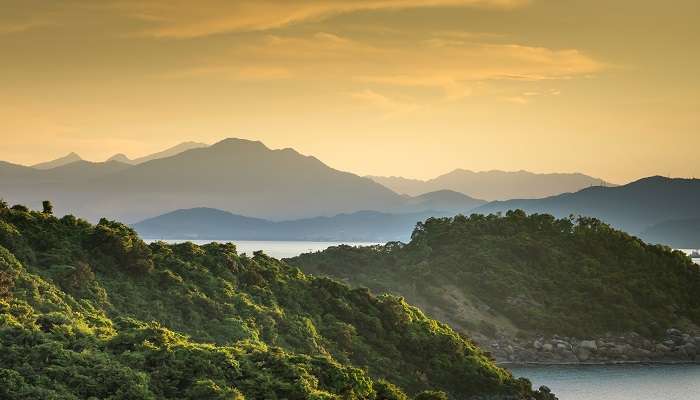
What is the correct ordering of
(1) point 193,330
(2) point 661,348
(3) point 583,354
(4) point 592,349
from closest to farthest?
(1) point 193,330
(3) point 583,354
(4) point 592,349
(2) point 661,348

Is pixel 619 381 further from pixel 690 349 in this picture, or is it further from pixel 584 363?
pixel 690 349

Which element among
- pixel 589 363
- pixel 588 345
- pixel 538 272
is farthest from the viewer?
pixel 538 272

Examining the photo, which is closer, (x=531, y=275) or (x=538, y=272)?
(x=531, y=275)

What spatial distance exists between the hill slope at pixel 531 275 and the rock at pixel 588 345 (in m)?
3.16

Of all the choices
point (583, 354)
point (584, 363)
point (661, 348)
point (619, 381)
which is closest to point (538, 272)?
point (661, 348)

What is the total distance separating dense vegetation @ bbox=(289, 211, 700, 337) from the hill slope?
0.14 metres

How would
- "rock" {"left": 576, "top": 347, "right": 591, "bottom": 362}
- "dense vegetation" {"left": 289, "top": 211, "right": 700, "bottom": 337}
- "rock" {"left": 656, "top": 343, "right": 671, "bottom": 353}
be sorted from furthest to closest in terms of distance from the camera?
"dense vegetation" {"left": 289, "top": 211, "right": 700, "bottom": 337}
"rock" {"left": 656, "top": 343, "right": 671, "bottom": 353}
"rock" {"left": 576, "top": 347, "right": 591, "bottom": 362}

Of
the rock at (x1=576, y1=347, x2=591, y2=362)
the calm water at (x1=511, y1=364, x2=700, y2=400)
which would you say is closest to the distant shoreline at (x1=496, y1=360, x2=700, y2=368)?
the rock at (x1=576, y1=347, x2=591, y2=362)

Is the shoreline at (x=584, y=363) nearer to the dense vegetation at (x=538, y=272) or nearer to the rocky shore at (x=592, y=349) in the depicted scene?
the rocky shore at (x=592, y=349)

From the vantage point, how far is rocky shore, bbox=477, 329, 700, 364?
318 ft

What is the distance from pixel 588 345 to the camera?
9956 centimetres

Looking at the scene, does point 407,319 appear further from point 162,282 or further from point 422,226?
point 422,226

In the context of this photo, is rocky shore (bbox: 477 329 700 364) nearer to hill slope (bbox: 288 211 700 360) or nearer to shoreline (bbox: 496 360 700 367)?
shoreline (bbox: 496 360 700 367)

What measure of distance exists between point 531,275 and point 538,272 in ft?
5.56
